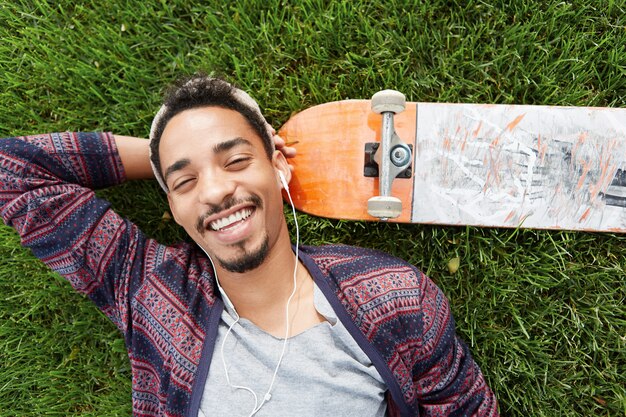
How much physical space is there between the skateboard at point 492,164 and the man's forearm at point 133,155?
39.0 inches

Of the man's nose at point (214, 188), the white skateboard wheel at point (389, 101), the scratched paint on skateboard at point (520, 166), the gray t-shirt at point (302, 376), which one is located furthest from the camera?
the scratched paint on skateboard at point (520, 166)

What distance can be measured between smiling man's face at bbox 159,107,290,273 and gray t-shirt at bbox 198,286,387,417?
1.43 ft

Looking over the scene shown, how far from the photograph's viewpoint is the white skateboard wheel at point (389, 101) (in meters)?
2.41

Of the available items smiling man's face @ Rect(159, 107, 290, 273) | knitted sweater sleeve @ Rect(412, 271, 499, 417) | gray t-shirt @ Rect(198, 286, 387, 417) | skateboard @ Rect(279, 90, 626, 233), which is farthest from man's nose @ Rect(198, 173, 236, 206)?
knitted sweater sleeve @ Rect(412, 271, 499, 417)

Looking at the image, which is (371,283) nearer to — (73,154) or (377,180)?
(377,180)

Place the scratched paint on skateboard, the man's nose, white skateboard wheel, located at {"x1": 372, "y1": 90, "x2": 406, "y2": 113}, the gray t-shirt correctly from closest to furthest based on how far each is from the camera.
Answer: the man's nose → the gray t-shirt → white skateboard wheel, located at {"x1": 372, "y1": 90, "x2": 406, "y2": 113} → the scratched paint on skateboard

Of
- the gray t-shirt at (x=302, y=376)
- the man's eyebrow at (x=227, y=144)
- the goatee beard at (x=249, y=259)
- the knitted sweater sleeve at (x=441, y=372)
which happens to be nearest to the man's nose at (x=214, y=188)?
the man's eyebrow at (x=227, y=144)

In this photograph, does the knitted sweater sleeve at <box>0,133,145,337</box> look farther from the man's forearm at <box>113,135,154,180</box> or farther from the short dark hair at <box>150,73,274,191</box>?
the short dark hair at <box>150,73,274,191</box>

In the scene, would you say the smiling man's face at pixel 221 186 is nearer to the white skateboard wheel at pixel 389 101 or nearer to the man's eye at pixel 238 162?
the man's eye at pixel 238 162

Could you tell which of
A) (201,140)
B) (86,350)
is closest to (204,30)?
(201,140)

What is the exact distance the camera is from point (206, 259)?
256 centimetres

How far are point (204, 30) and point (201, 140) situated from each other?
3.51ft

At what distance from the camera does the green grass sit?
2693 mm

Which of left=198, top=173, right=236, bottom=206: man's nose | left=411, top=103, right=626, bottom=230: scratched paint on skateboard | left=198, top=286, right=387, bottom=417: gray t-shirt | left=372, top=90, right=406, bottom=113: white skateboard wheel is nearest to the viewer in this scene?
left=198, top=173, right=236, bottom=206: man's nose
